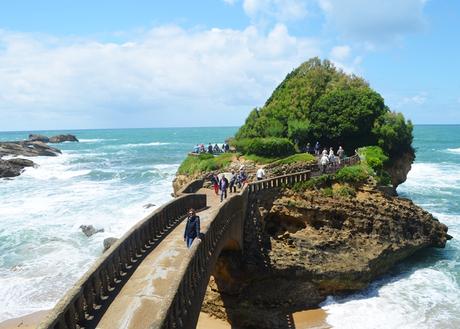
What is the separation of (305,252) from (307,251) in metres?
0.13

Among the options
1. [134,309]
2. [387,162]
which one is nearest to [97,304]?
[134,309]

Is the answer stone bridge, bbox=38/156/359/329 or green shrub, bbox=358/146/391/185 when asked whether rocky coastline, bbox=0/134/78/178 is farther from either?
stone bridge, bbox=38/156/359/329

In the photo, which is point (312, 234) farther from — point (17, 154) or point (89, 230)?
point (17, 154)

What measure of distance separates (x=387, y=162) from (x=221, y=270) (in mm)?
17056

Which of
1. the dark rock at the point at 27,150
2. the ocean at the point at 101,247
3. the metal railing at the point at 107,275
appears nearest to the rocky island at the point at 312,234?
the ocean at the point at 101,247

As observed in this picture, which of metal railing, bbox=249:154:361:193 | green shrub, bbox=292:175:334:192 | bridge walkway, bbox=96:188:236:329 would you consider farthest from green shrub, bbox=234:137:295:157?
bridge walkway, bbox=96:188:236:329

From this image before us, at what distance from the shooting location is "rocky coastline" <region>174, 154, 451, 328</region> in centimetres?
2227

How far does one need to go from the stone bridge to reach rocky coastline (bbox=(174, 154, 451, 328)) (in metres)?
4.50

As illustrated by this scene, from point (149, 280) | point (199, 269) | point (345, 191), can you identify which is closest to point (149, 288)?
point (149, 280)

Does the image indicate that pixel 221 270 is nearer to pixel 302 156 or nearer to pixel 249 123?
pixel 302 156

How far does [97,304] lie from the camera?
1127 centimetres

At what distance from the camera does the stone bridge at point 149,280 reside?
33.6 ft

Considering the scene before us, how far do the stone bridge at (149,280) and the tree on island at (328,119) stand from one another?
17477mm

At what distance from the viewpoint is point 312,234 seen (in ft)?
80.5
